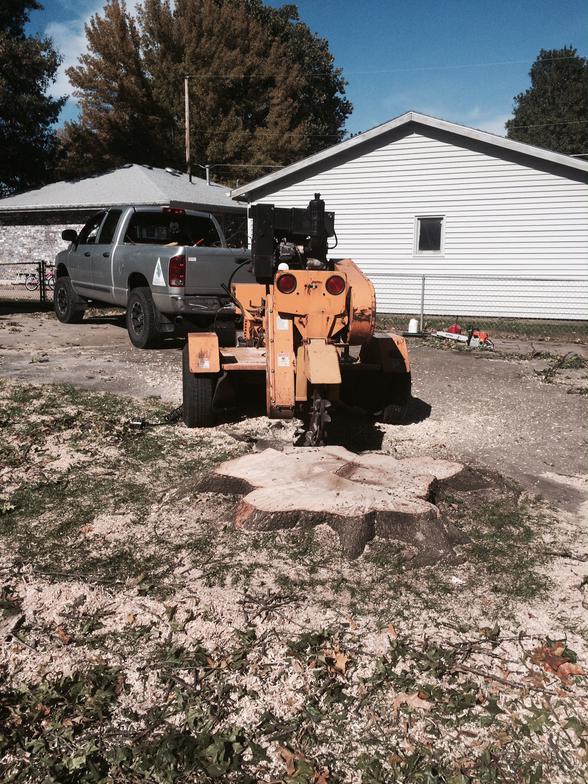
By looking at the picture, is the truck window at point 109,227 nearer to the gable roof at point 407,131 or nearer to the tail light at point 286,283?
the gable roof at point 407,131

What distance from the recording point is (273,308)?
17.1ft

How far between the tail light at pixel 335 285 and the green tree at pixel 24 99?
84.6 ft

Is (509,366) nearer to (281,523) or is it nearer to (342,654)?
(281,523)

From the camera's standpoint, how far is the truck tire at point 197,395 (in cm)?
614

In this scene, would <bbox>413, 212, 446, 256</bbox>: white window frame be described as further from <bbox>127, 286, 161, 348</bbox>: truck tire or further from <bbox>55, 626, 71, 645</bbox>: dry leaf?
<bbox>55, 626, 71, 645</bbox>: dry leaf

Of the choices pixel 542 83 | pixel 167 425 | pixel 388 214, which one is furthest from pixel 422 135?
pixel 542 83

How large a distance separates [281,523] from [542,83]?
234ft

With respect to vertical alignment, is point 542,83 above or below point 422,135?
above

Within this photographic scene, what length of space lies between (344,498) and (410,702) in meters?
1.44

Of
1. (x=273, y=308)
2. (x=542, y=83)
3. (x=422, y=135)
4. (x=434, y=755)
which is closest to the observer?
(x=434, y=755)

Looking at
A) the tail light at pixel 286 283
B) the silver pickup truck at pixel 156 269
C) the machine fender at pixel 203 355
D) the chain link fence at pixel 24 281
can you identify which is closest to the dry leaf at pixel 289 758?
the tail light at pixel 286 283

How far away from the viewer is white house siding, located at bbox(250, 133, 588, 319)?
15523mm

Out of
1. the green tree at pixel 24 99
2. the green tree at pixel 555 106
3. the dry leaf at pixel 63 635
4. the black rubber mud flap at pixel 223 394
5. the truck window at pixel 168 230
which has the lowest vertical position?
the dry leaf at pixel 63 635

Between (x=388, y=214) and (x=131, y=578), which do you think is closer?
(x=131, y=578)
